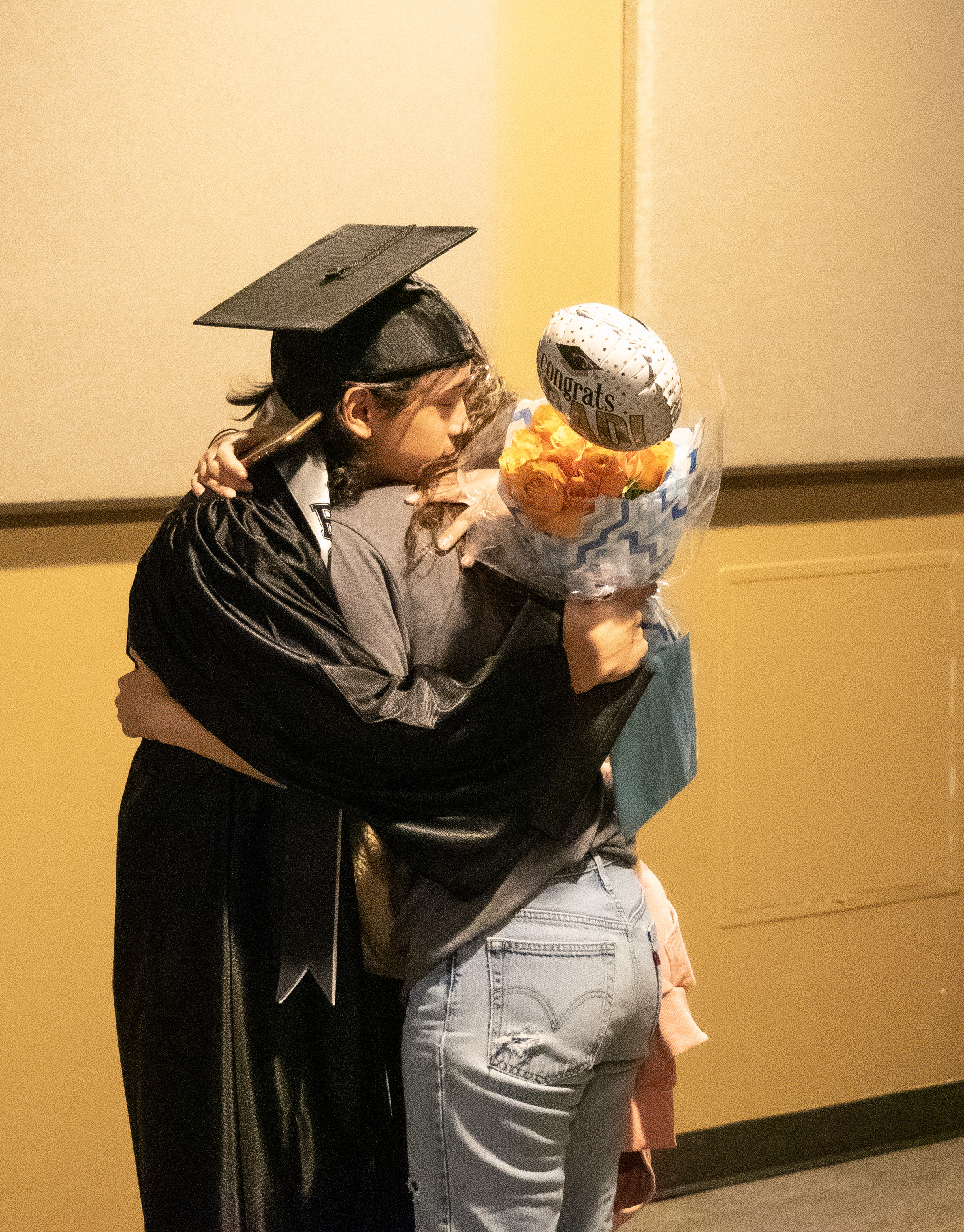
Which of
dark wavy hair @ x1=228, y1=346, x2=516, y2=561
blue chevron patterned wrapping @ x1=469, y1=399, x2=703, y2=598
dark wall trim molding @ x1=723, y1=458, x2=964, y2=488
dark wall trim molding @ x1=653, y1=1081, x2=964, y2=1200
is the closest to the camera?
blue chevron patterned wrapping @ x1=469, y1=399, x2=703, y2=598

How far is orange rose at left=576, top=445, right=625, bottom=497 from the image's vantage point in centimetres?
123

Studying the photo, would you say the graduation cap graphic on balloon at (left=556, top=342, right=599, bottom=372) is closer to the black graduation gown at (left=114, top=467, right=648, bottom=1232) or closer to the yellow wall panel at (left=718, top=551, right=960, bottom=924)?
the black graduation gown at (left=114, top=467, right=648, bottom=1232)

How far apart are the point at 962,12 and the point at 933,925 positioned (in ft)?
5.93

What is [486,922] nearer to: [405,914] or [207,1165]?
[405,914]

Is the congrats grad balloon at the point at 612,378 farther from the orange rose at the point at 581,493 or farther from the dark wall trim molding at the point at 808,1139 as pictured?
the dark wall trim molding at the point at 808,1139

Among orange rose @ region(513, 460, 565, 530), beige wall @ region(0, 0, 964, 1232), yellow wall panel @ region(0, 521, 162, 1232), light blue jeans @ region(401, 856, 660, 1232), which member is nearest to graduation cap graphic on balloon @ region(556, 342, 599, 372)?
orange rose @ region(513, 460, 565, 530)

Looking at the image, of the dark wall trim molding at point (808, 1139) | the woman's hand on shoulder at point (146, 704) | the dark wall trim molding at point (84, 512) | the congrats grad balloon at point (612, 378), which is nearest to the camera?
the congrats grad balloon at point (612, 378)

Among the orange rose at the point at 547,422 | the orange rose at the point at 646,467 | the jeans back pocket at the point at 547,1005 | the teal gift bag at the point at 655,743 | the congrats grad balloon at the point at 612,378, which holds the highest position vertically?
the congrats grad balloon at the point at 612,378

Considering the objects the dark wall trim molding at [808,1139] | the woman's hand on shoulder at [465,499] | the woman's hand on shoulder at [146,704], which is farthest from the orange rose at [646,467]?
the dark wall trim molding at [808,1139]

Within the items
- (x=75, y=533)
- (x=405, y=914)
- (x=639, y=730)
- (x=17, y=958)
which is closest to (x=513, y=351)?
(x=75, y=533)

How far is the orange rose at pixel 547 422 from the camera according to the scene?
127 centimetres

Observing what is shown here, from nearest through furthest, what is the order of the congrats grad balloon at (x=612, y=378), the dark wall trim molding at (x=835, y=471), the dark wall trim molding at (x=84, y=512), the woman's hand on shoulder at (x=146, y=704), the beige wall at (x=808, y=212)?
the congrats grad balloon at (x=612, y=378)
the woman's hand on shoulder at (x=146, y=704)
the dark wall trim molding at (x=84, y=512)
the beige wall at (x=808, y=212)
the dark wall trim molding at (x=835, y=471)

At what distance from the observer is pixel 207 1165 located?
4.89ft

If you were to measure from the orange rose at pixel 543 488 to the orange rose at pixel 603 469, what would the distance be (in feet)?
0.08
